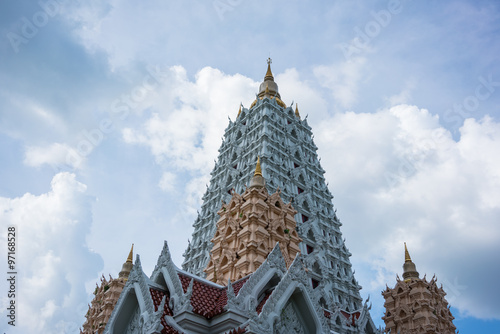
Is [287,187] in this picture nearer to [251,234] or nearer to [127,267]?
[251,234]

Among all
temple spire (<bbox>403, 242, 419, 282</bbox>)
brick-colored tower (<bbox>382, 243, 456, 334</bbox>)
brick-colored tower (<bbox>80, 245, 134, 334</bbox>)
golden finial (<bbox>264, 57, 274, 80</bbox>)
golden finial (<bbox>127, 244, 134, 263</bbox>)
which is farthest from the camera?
golden finial (<bbox>264, 57, 274, 80</bbox>)

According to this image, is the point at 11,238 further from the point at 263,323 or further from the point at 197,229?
the point at 197,229

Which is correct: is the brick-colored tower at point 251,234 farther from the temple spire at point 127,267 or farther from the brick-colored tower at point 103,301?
the temple spire at point 127,267

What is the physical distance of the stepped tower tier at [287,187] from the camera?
3625cm

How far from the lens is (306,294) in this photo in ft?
42.2

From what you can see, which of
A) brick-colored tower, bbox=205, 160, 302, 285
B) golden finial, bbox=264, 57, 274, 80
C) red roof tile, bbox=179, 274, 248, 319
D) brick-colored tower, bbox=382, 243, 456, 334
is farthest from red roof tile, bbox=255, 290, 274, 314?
golden finial, bbox=264, 57, 274, 80

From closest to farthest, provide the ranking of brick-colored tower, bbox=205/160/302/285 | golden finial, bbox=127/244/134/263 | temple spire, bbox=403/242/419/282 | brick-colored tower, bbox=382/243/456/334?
brick-colored tower, bbox=205/160/302/285 → brick-colored tower, bbox=382/243/456/334 → temple spire, bbox=403/242/419/282 → golden finial, bbox=127/244/134/263

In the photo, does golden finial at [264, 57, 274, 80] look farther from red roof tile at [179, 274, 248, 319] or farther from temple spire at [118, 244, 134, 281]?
red roof tile at [179, 274, 248, 319]

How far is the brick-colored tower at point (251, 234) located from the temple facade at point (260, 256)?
71mm

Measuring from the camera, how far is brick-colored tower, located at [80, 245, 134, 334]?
37.9 m

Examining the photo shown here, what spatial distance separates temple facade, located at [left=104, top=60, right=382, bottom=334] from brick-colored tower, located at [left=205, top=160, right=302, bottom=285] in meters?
0.07

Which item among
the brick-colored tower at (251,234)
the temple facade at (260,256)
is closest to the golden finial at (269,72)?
the temple facade at (260,256)

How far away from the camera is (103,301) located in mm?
39406

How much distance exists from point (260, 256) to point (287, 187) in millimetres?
12111
